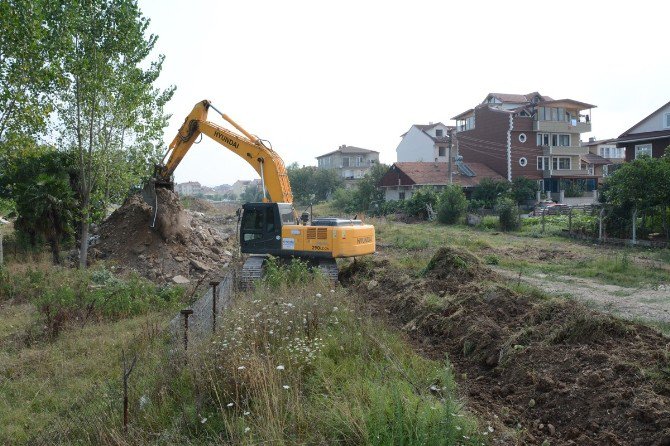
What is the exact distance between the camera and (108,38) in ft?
55.9

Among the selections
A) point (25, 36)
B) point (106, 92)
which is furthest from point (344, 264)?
point (25, 36)

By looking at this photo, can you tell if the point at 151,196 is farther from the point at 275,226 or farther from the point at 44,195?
the point at 275,226

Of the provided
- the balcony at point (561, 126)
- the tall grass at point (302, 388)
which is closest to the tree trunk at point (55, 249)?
the tall grass at point (302, 388)

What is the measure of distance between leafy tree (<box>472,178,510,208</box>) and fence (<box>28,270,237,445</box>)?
130ft

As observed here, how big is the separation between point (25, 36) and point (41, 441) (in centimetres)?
1182

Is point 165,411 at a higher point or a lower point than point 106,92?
lower

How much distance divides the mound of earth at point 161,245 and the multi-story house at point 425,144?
45245mm

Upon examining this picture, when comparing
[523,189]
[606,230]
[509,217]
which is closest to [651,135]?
[509,217]

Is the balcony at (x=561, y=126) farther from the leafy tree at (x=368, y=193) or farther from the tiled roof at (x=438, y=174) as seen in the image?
the leafy tree at (x=368, y=193)

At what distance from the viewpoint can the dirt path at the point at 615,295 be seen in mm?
10400

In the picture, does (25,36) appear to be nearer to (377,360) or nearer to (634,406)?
(377,360)

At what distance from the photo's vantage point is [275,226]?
14.4m

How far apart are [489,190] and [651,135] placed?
14.1m

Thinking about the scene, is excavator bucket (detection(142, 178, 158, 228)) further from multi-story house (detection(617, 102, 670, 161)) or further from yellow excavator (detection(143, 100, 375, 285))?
multi-story house (detection(617, 102, 670, 161))
